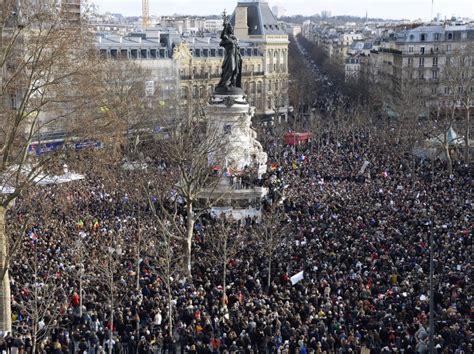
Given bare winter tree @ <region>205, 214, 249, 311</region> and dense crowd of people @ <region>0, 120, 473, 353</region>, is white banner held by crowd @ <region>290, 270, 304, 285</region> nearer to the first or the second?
dense crowd of people @ <region>0, 120, 473, 353</region>

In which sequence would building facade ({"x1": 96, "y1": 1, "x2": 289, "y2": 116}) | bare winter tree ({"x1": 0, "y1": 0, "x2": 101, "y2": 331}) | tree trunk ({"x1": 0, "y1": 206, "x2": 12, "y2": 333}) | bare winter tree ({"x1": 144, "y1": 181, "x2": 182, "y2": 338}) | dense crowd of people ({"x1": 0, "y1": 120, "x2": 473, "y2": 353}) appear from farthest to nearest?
1. building facade ({"x1": 96, "y1": 1, "x2": 289, "y2": 116})
2. bare winter tree ({"x1": 144, "y1": 181, "x2": 182, "y2": 338})
3. tree trunk ({"x1": 0, "y1": 206, "x2": 12, "y2": 333})
4. bare winter tree ({"x1": 0, "y1": 0, "x2": 101, "y2": 331})
5. dense crowd of people ({"x1": 0, "y1": 120, "x2": 473, "y2": 353})

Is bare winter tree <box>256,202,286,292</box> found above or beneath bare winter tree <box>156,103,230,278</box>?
beneath

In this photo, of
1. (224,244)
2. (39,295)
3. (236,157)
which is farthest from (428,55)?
(39,295)

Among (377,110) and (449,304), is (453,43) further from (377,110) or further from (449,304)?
(449,304)

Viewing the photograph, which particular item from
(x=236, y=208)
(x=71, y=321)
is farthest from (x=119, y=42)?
(x=71, y=321)

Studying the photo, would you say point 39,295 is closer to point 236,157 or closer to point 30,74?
point 30,74

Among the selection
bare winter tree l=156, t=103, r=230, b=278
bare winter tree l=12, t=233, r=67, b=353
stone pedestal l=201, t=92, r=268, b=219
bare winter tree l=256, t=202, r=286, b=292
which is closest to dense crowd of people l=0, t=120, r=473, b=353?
bare winter tree l=12, t=233, r=67, b=353
